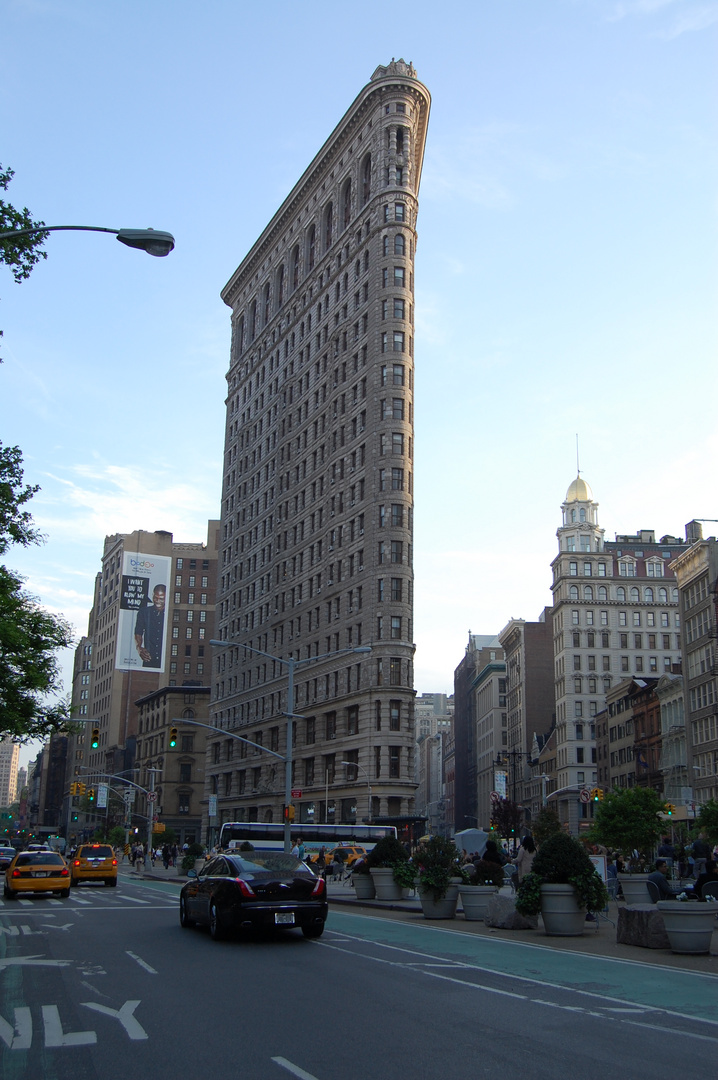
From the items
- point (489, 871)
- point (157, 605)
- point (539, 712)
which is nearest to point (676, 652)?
point (539, 712)

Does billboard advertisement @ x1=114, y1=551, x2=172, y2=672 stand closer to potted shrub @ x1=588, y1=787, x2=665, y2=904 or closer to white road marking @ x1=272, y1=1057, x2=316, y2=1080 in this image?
potted shrub @ x1=588, y1=787, x2=665, y2=904

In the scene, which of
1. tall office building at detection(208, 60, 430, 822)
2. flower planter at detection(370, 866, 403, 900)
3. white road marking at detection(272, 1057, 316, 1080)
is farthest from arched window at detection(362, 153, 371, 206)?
white road marking at detection(272, 1057, 316, 1080)

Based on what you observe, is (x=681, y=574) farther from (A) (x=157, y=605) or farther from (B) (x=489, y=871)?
(B) (x=489, y=871)

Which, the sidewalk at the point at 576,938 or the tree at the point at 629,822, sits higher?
the tree at the point at 629,822

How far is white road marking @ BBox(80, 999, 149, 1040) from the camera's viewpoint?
367 inches

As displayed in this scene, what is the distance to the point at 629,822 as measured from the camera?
167ft

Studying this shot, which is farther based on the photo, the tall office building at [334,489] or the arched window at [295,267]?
the arched window at [295,267]

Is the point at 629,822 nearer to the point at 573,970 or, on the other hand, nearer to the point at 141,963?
the point at 573,970

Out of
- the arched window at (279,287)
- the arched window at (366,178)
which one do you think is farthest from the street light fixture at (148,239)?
the arched window at (279,287)

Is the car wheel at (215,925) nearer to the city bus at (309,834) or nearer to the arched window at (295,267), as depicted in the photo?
the city bus at (309,834)

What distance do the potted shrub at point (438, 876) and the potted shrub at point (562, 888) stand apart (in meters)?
3.56

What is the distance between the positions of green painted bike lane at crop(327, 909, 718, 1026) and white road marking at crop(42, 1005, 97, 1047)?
5.73 metres

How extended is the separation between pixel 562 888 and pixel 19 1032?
1188cm

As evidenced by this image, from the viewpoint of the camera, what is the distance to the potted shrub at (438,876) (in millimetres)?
22688
